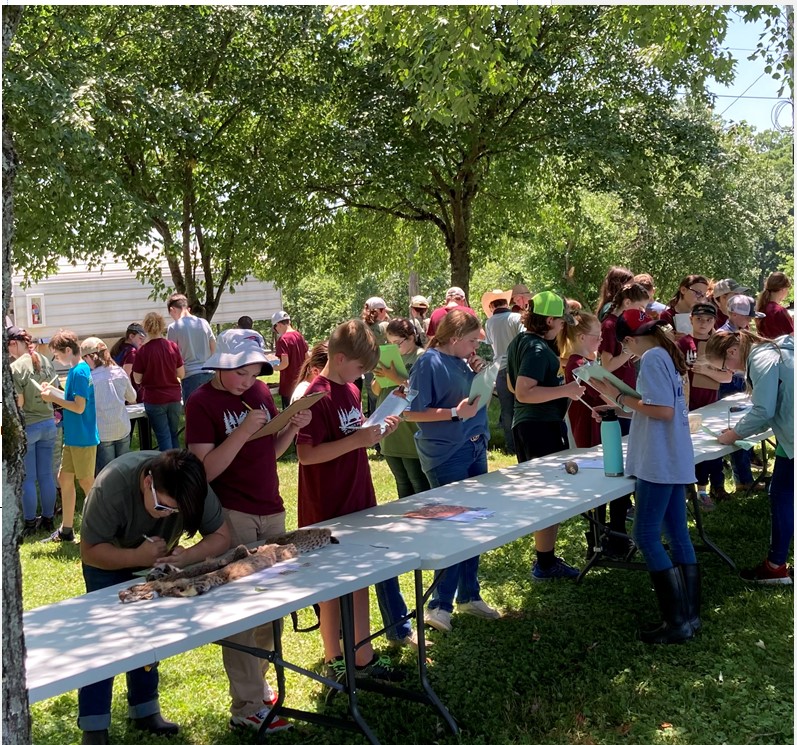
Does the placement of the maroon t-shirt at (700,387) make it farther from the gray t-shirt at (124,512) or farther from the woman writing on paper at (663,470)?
the gray t-shirt at (124,512)

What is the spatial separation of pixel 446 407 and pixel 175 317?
608 centimetres

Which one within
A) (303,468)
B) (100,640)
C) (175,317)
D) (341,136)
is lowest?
(100,640)

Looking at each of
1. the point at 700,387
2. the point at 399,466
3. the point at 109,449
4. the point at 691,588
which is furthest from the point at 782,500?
the point at 109,449

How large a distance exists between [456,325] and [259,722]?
2.23 meters

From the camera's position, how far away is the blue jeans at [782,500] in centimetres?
529

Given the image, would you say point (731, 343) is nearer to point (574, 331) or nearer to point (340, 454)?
point (574, 331)

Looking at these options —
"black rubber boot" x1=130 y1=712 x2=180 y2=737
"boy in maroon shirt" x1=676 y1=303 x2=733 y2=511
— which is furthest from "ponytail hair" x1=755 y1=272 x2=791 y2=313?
"black rubber boot" x1=130 y1=712 x2=180 y2=737

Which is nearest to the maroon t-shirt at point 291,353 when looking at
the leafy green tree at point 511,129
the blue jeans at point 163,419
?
the blue jeans at point 163,419

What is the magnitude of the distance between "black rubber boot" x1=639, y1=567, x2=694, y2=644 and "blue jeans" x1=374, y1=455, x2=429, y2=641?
50.6 inches

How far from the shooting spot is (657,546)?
4.66 m

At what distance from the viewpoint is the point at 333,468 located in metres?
4.37

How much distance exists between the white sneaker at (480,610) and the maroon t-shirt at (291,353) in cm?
596

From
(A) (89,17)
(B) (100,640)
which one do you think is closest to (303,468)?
(B) (100,640)

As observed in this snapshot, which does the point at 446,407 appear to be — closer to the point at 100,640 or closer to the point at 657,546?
the point at 657,546
